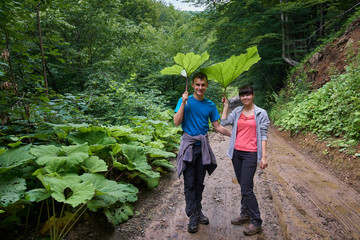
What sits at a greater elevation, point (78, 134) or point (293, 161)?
point (78, 134)

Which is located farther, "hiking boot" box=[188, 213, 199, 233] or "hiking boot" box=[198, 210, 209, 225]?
"hiking boot" box=[198, 210, 209, 225]

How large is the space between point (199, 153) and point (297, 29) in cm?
1299

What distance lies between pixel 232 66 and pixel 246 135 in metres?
0.84

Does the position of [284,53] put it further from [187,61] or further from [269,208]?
[187,61]

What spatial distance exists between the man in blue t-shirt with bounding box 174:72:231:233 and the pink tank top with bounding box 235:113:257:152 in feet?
1.15

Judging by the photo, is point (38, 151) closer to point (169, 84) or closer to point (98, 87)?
point (98, 87)

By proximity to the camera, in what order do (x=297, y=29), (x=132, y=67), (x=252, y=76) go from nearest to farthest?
(x=132, y=67)
(x=297, y=29)
(x=252, y=76)

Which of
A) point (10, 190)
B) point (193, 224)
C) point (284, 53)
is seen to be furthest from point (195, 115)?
point (284, 53)

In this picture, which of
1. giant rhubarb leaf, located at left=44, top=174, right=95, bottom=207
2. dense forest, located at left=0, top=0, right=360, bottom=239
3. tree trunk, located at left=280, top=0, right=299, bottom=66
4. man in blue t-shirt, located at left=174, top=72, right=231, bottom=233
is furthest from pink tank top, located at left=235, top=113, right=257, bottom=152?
tree trunk, located at left=280, top=0, right=299, bottom=66

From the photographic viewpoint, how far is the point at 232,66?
203 centimetres

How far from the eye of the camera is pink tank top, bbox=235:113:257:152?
7.27 ft

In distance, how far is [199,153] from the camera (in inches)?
88.8

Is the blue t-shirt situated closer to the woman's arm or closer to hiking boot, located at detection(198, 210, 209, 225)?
the woman's arm

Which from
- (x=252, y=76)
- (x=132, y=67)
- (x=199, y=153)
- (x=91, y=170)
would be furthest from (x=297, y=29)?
(x=91, y=170)
